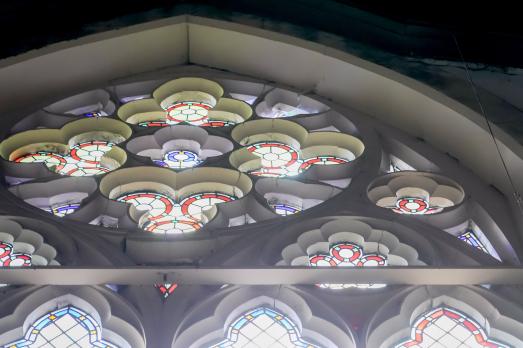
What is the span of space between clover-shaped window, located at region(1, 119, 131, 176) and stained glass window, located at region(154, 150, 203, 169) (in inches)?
13.4

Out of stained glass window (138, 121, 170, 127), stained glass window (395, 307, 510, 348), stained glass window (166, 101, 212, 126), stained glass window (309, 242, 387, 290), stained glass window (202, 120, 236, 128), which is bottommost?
stained glass window (395, 307, 510, 348)

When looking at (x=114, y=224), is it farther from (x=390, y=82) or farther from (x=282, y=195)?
(x=390, y=82)

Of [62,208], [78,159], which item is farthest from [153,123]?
[62,208]

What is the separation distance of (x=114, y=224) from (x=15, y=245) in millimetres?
666

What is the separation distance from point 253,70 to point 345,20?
792mm

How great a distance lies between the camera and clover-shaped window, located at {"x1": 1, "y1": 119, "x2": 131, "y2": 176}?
950 centimetres

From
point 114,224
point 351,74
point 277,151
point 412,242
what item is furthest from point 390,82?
point 114,224

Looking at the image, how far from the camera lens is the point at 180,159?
9.65 metres

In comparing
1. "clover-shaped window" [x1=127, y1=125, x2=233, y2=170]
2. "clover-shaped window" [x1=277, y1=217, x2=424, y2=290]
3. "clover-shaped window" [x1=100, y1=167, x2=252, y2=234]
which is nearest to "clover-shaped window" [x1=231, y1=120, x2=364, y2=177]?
"clover-shaped window" [x1=127, y1=125, x2=233, y2=170]

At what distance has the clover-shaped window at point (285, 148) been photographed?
31.2 ft

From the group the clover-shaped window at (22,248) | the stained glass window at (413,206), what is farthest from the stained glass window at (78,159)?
the stained glass window at (413,206)

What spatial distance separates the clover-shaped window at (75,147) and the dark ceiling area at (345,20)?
674mm

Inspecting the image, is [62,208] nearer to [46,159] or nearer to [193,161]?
[46,159]

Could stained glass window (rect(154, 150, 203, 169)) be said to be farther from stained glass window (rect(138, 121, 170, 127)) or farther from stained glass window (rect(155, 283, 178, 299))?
stained glass window (rect(155, 283, 178, 299))
